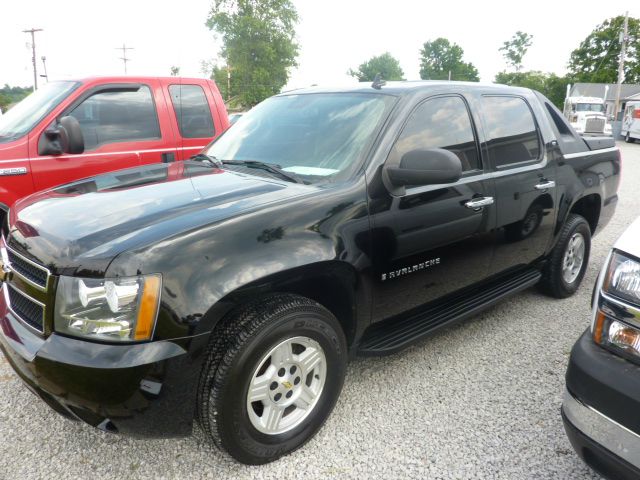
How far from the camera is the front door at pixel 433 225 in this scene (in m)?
2.65

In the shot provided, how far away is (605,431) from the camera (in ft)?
5.64

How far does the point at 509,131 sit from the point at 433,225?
1252 millimetres

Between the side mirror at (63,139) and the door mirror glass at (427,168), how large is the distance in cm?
308

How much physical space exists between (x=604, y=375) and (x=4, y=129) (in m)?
5.19

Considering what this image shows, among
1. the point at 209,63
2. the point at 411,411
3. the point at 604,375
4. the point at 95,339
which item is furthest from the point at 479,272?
the point at 209,63

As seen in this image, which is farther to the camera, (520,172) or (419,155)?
(520,172)

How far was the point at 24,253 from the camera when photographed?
2211mm

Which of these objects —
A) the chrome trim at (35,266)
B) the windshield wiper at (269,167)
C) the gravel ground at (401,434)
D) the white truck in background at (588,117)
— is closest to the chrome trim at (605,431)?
the gravel ground at (401,434)

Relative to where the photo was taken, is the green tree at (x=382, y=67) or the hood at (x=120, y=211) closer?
the hood at (x=120, y=211)

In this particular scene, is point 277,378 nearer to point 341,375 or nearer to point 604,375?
point 341,375

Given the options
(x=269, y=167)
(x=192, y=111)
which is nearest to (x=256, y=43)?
(x=192, y=111)

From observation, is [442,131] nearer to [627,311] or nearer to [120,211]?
[627,311]

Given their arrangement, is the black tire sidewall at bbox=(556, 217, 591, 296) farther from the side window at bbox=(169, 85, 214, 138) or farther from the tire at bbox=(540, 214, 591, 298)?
the side window at bbox=(169, 85, 214, 138)

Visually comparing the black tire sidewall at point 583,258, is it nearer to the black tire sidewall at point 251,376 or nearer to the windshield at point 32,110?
the black tire sidewall at point 251,376
